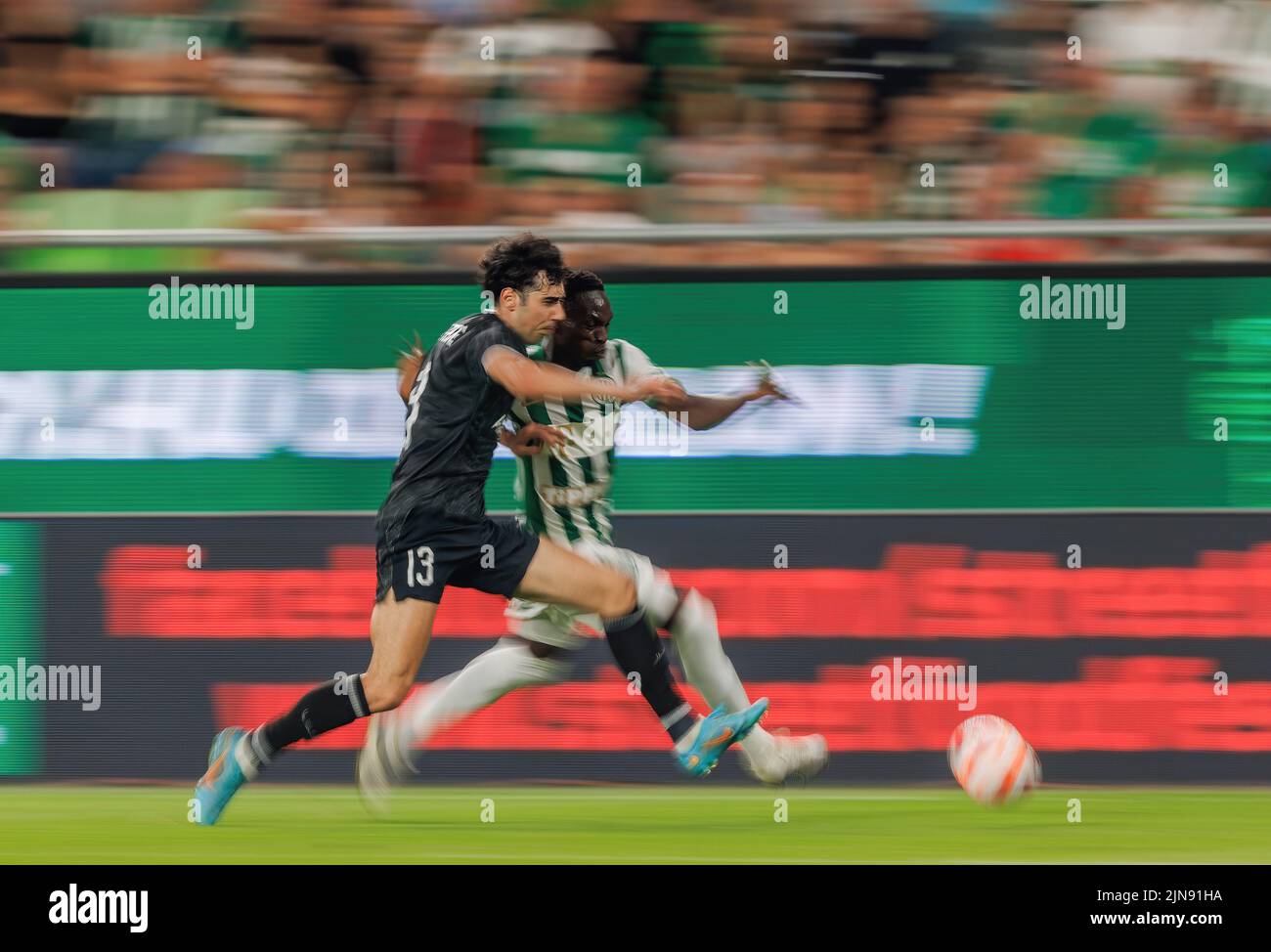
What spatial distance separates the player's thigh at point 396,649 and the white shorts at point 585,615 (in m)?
0.64

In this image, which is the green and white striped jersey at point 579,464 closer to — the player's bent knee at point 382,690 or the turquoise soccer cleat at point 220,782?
the player's bent knee at point 382,690

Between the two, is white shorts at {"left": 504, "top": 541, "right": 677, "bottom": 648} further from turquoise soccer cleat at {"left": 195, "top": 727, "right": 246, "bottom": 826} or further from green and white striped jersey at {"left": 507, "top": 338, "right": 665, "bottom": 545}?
turquoise soccer cleat at {"left": 195, "top": 727, "right": 246, "bottom": 826}

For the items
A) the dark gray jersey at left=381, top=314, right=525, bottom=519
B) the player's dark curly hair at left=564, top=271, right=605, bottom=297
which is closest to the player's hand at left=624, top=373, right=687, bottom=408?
the dark gray jersey at left=381, top=314, right=525, bottom=519

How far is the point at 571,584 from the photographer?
6109 millimetres

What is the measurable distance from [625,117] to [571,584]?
2.54 m

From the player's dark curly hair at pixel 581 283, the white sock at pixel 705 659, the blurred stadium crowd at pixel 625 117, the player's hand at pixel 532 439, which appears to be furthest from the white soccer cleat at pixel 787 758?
the blurred stadium crowd at pixel 625 117

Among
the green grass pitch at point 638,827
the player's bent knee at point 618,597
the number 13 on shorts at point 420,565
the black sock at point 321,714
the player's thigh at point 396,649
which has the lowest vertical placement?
the green grass pitch at point 638,827

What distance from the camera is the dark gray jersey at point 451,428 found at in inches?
238

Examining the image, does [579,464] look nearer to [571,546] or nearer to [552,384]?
[571,546]

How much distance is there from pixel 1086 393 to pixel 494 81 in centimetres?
277

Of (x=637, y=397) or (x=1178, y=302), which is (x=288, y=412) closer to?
(x=637, y=397)

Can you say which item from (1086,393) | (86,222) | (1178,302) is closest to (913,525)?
(1086,393)

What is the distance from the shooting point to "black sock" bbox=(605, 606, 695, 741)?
20.9 feet

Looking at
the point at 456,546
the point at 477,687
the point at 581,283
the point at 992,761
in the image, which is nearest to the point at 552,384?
the point at 456,546
